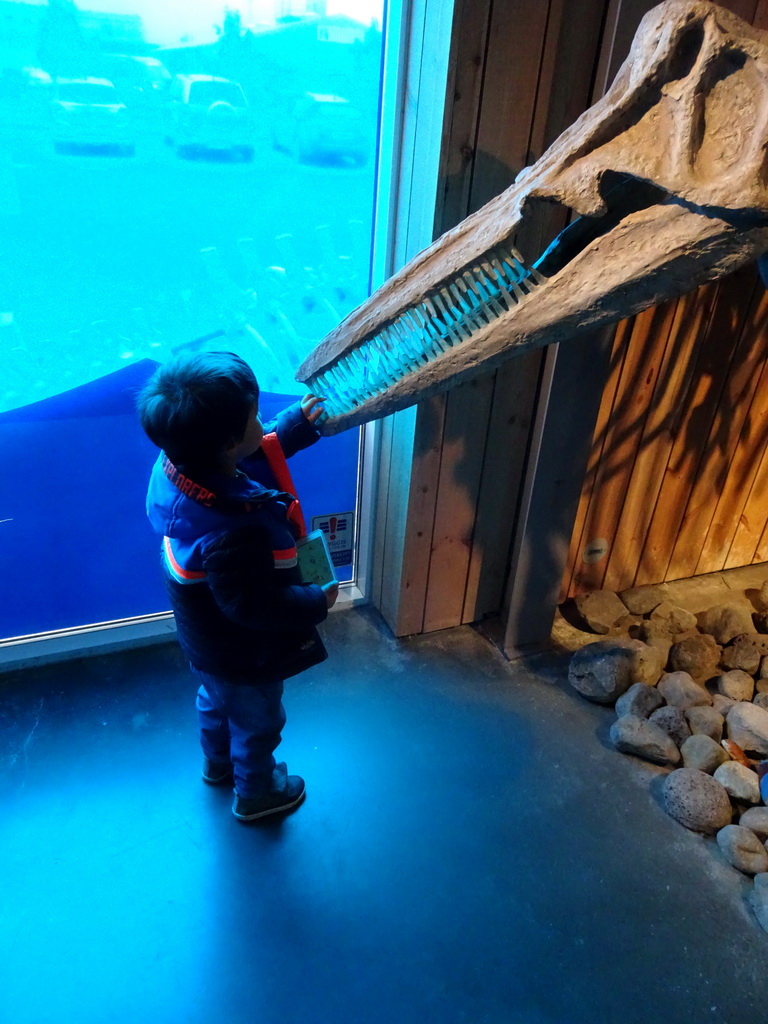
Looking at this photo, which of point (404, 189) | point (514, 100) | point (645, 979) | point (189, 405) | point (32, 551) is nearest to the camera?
point (189, 405)

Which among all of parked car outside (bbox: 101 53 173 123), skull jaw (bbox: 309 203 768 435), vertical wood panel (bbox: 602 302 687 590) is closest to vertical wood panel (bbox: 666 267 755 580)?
vertical wood panel (bbox: 602 302 687 590)

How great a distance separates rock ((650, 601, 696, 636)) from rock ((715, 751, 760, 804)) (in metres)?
0.69

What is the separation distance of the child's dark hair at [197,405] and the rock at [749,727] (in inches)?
74.2

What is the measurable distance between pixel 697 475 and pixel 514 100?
5.58 feet

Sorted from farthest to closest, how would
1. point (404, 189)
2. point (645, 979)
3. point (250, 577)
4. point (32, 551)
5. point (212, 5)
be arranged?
point (32, 551)
point (404, 189)
point (212, 5)
point (645, 979)
point (250, 577)

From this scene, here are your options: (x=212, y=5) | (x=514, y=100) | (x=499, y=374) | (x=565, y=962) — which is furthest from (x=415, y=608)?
→ (x=212, y=5)

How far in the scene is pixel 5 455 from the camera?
212 cm

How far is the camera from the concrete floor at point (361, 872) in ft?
5.31

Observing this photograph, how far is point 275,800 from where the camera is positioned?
2.00 meters

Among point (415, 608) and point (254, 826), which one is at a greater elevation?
point (415, 608)

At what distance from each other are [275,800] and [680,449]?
2021 millimetres

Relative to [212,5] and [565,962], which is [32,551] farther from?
[565,962]

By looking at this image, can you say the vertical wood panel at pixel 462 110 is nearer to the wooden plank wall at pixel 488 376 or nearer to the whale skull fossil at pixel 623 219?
the wooden plank wall at pixel 488 376

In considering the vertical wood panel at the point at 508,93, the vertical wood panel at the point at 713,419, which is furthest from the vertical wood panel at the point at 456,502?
the vertical wood panel at the point at 713,419
